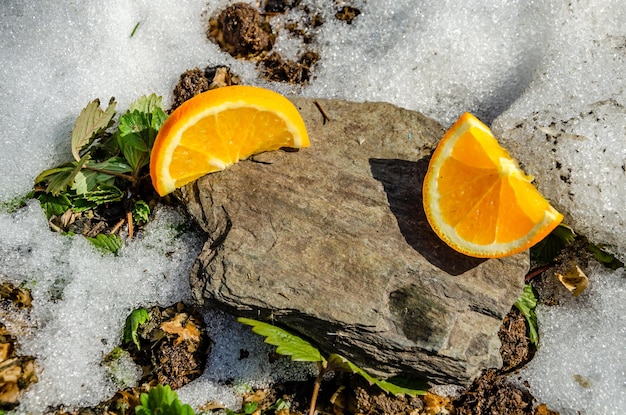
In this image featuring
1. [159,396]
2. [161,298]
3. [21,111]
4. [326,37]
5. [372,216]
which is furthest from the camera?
[326,37]

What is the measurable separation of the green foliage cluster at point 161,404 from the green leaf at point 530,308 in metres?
2.22

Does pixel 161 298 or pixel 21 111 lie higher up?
pixel 21 111

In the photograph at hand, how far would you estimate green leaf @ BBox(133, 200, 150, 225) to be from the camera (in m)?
3.79

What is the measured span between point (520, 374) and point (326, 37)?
2.81 meters

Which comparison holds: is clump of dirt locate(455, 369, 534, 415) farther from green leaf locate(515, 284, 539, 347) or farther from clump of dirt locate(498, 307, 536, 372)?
green leaf locate(515, 284, 539, 347)

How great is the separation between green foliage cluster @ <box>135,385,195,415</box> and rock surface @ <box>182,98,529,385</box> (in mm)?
568

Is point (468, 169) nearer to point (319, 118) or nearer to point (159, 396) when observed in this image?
point (319, 118)

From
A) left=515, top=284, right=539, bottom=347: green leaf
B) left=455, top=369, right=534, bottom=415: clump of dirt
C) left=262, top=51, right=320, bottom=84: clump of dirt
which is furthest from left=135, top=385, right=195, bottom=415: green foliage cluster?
left=262, top=51, right=320, bottom=84: clump of dirt

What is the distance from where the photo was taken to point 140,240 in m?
3.78

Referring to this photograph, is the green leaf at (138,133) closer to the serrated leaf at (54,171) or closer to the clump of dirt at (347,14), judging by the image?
the serrated leaf at (54,171)

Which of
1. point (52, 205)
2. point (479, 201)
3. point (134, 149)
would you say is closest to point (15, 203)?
point (52, 205)

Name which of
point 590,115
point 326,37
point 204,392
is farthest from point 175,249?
point 590,115

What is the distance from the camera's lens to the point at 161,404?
3.12 metres

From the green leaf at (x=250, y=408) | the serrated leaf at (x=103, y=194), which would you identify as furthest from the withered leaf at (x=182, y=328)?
the serrated leaf at (x=103, y=194)
